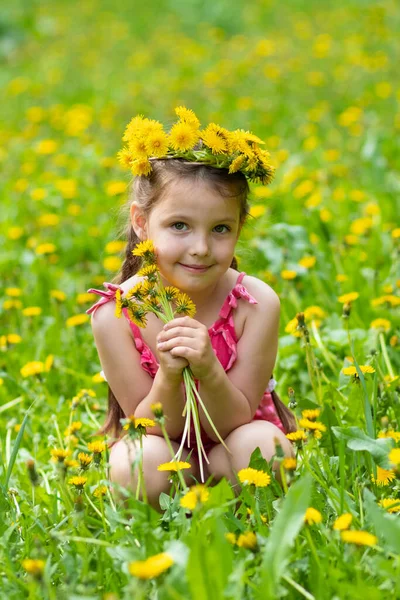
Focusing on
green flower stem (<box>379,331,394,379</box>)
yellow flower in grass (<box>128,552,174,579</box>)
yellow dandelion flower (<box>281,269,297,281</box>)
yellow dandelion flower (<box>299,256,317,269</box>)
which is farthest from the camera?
yellow dandelion flower (<box>299,256,317,269</box>)

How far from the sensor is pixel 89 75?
6.32 meters

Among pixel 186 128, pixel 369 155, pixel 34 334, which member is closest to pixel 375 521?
pixel 186 128

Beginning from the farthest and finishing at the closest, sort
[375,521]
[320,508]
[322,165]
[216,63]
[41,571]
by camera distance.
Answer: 1. [216,63]
2. [322,165]
3. [320,508]
4. [375,521]
5. [41,571]

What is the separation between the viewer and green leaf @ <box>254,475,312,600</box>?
4.15 ft

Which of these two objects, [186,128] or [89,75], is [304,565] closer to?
[186,128]

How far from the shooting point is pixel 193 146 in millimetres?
1781

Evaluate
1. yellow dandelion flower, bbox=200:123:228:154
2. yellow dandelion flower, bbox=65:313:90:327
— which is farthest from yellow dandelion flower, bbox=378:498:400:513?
yellow dandelion flower, bbox=65:313:90:327

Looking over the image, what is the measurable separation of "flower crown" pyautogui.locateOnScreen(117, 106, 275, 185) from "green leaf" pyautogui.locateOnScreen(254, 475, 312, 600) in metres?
0.66

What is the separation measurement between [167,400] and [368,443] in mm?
388

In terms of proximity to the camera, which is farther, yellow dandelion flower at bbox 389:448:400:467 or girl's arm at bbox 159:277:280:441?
girl's arm at bbox 159:277:280:441

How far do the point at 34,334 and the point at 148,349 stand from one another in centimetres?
105

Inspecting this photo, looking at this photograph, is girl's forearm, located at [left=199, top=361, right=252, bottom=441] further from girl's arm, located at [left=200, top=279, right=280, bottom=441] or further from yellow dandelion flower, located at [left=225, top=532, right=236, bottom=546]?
yellow dandelion flower, located at [left=225, top=532, right=236, bottom=546]

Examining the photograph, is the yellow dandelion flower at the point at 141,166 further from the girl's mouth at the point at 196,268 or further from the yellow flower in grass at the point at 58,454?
the yellow flower in grass at the point at 58,454

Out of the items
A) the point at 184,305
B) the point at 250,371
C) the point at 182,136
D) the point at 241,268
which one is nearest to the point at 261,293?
the point at 250,371
